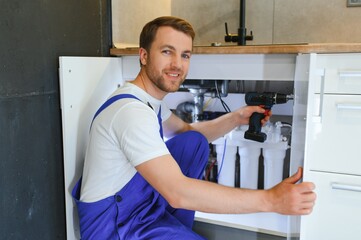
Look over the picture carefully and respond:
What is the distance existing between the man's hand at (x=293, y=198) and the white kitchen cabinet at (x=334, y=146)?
233 mm

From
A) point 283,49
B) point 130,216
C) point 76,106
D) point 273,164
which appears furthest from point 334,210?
point 76,106

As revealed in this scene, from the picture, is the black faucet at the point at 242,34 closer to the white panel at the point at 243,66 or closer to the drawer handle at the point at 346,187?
the white panel at the point at 243,66

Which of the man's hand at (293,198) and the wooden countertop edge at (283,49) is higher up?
Result: the wooden countertop edge at (283,49)

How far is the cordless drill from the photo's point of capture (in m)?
1.30

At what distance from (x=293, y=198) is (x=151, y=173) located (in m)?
0.36

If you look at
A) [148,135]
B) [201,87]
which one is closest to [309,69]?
[148,135]

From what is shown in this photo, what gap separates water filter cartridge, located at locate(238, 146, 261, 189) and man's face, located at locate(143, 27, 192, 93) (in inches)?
22.4

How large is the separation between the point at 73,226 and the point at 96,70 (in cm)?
57

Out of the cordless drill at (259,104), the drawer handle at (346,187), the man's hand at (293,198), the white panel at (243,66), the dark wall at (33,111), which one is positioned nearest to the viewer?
the man's hand at (293,198)

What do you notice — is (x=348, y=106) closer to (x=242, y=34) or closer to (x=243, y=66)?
(x=243, y=66)

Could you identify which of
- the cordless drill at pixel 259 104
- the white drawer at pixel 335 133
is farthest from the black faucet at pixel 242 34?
the white drawer at pixel 335 133

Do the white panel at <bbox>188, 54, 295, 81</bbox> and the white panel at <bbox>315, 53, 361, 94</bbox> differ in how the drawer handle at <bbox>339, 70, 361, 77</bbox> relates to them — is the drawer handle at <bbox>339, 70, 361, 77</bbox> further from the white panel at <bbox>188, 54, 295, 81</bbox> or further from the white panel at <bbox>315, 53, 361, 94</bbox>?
the white panel at <bbox>188, 54, 295, 81</bbox>

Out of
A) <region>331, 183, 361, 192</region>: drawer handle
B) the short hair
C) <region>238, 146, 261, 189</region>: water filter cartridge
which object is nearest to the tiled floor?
<region>238, 146, 261, 189</region>: water filter cartridge

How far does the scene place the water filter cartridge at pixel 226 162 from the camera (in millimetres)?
1578
